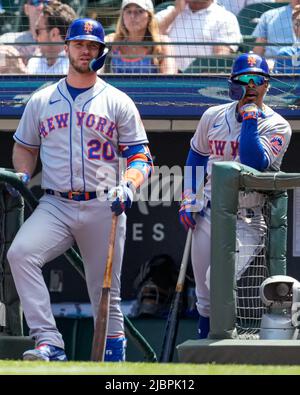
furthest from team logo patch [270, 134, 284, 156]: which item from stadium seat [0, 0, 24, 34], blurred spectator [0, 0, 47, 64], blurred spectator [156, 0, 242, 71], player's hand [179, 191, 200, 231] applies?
stadium seat [0, 0, 24, 34]

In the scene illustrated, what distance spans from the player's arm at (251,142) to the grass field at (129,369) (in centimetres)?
154

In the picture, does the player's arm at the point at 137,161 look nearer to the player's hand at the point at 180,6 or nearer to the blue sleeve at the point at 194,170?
the blue sleeve at the point at 194,170

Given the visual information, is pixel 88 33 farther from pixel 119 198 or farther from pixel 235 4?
pixel 235 4

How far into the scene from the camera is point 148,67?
8.50 metres

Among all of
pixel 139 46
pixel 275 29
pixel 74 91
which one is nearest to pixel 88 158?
pixel 74 91

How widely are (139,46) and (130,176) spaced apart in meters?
2.74

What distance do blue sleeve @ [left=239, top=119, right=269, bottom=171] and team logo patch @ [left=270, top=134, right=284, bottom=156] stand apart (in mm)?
142

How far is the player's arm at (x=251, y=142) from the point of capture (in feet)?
20.2

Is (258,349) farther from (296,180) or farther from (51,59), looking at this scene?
(51,59)

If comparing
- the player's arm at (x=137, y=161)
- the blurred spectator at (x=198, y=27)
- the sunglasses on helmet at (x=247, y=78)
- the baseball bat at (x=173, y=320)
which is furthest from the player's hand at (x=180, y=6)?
the player's arm at (x=137, y=161)

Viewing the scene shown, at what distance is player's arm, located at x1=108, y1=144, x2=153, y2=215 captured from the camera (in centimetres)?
583

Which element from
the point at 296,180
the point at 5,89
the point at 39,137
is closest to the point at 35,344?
the point at 39,137

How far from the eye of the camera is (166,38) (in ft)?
28.8

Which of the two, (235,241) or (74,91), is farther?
(74,91)
